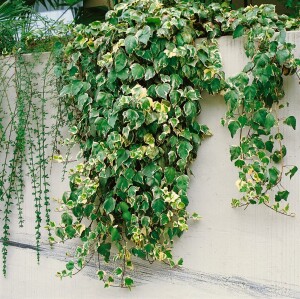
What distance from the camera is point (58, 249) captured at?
3176 millimetres

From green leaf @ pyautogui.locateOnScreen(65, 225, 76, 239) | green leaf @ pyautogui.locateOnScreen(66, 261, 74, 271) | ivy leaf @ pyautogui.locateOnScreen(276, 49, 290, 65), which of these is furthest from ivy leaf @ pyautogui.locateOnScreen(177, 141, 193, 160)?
green leaf @ pyautogui.locateOnScreen(66, 261, 74, 271)

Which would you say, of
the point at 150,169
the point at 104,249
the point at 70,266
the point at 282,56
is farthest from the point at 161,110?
the point at 70,266

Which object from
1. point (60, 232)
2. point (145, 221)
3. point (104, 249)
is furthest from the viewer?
point (60, 232)

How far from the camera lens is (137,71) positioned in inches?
101

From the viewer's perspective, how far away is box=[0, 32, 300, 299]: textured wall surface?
2.57 metres

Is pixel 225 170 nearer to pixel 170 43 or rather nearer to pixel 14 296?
pixel 170 43

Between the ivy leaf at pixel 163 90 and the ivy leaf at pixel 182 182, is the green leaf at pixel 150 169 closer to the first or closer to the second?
the ivy leaf at pixel 182 182

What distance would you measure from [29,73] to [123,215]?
1238mm

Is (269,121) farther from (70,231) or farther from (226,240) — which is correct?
(70,231)

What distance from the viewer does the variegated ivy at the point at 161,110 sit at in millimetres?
2520

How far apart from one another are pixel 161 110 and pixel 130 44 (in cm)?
40

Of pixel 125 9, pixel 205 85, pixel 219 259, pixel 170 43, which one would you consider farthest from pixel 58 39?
pixel 219 259

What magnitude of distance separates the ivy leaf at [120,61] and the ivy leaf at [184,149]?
541mm

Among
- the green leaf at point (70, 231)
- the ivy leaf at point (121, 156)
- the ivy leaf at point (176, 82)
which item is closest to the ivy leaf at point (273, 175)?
the ivy leaf at point (176, 82)
